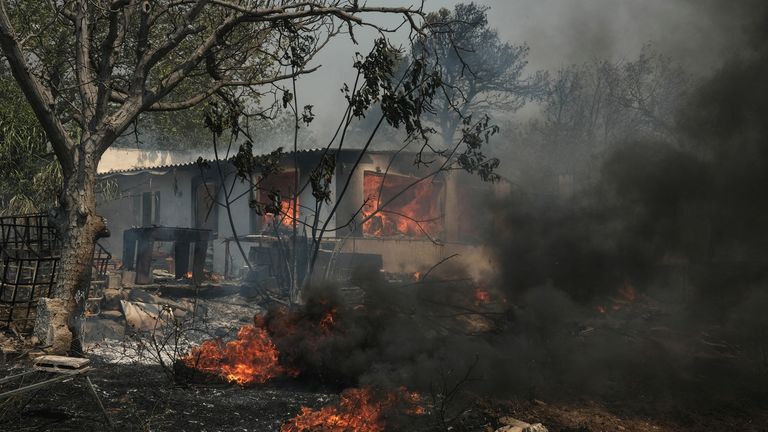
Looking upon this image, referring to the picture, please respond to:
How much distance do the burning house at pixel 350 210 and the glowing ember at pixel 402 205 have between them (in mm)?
41

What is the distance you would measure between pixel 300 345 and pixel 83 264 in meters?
3.62

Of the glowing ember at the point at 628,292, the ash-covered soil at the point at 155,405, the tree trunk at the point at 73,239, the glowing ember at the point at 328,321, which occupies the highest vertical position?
the tree trunk at the point at 73,239

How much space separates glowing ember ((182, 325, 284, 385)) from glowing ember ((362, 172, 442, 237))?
43.3 ft

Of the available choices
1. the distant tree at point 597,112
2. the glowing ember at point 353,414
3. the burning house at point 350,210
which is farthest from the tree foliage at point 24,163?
the distant tree at point 597,112

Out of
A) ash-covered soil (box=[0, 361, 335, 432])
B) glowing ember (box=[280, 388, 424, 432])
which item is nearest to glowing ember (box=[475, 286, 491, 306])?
ash-covered soil (box=[0, 361, 335, 432])

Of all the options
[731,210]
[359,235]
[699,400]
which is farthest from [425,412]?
[359,235]

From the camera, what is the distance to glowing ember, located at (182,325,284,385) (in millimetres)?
7975

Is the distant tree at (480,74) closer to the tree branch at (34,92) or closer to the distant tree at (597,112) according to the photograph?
the distant tree at (597,112)

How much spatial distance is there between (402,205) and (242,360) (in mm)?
15178

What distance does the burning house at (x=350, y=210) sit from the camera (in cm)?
1997

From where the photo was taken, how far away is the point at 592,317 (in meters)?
11.7

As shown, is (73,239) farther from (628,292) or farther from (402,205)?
(402,205)

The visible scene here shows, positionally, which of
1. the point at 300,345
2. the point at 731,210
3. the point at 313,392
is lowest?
the point at 313,392

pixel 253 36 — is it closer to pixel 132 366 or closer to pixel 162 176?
pixel 132 366
